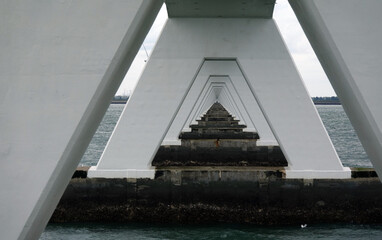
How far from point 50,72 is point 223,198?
44.6 feet

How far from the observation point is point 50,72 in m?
5.64

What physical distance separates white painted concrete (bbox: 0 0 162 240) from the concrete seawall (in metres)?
11.7

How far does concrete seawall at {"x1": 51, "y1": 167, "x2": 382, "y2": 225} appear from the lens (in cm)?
1691

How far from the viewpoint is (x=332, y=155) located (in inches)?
631

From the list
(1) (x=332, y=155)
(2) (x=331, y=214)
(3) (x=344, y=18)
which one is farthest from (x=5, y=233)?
(2) (x=331, y=214)

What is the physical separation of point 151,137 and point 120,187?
2.61m

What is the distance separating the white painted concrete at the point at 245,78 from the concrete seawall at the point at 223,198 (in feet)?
3.68

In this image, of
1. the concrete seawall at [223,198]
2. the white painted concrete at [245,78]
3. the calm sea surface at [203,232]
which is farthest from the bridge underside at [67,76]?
the concrete seawall at [223,198]

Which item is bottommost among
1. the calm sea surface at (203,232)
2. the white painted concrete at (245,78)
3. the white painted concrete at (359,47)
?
the calm sea surface at (203,232)

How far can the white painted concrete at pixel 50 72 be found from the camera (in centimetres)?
559

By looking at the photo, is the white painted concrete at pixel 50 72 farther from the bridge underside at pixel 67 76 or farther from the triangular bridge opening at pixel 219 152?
the triangular bridge opening at pixel 219 152

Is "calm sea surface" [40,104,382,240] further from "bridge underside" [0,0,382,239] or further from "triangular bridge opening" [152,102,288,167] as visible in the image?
"bridge underside" [0,0,382,239]

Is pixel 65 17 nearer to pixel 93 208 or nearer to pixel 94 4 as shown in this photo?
pixel 94 4

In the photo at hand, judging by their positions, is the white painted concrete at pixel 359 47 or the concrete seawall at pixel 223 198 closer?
the white painted concrete at pixel 359 47
